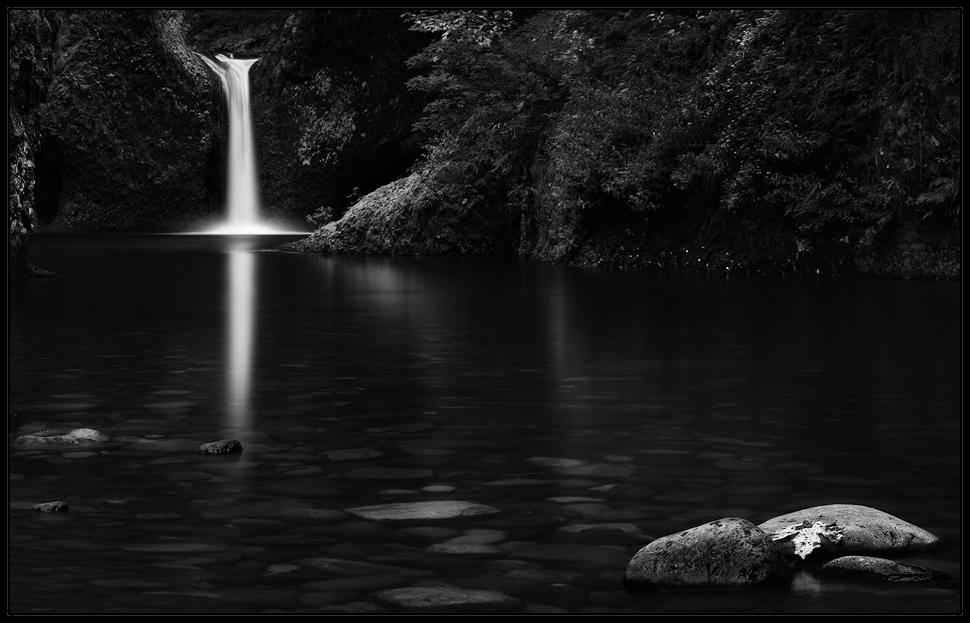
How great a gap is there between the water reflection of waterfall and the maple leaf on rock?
420cm

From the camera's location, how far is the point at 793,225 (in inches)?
1102

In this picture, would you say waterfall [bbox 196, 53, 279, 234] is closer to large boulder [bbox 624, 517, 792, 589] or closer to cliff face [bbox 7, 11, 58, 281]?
cliff face [bbox 7, 11, 58, 281]

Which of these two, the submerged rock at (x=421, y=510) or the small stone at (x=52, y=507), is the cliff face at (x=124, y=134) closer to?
the small stone at (x=52, y=507)

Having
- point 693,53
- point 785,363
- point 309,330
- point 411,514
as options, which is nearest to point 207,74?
point 693,53

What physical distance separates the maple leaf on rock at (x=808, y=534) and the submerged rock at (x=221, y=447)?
3.40m

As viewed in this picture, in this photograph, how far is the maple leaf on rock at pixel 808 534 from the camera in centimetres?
612

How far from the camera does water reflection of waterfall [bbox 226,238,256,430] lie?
10477 mm

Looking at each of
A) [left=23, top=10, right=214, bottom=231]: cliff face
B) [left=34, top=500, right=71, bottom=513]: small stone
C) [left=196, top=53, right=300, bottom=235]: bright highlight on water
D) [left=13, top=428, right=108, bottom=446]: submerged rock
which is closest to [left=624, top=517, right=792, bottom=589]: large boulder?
[left=34, top=500, right=71, bottom=513]: small stone

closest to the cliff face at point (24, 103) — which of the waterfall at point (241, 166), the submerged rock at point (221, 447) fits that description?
the submerged rock at point (221, 447)

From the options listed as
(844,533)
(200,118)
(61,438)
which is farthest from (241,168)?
(844,533)

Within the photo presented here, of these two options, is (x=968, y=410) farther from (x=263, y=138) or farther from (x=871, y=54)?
(x=263, y=138)

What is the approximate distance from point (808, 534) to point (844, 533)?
166mm

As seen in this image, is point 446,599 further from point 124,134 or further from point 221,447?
point 124,134

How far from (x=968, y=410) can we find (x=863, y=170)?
1763cm
